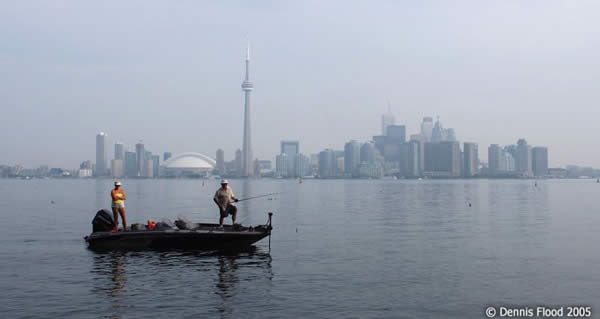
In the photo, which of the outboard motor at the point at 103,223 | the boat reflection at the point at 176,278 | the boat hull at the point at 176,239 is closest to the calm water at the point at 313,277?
the boat reflection at the point at 176,278

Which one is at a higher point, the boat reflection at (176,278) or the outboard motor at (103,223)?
the outboard motor at (103,223)

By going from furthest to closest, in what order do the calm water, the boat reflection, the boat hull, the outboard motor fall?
the outboard motor
the boat hull
the boat reflection
the calm water

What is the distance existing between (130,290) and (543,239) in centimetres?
2470

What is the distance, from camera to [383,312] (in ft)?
52.6

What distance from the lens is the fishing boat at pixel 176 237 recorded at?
26219 millimetres

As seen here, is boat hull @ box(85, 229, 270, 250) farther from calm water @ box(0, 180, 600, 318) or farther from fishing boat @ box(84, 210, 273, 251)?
calm water @ box(0, 180, 600, 318)

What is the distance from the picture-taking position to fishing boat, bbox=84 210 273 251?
26219 millimetres

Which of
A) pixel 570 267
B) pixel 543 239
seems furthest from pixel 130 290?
pixel 543 239

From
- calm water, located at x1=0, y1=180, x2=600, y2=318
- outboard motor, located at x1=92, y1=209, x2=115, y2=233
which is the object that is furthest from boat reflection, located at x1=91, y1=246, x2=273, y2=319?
outboard motor, located at x1=92, y1=209, x2=115, y2=233

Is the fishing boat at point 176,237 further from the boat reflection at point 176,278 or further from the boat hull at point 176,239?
the boat reflection at point 176,278

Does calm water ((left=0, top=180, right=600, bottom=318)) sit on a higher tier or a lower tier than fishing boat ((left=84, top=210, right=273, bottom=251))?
lower

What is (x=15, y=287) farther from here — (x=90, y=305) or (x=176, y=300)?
(x=176, y=300)

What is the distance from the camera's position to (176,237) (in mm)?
26250

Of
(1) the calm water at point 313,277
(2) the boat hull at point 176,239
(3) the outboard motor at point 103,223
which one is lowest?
(1) the calm water at point 313,277
